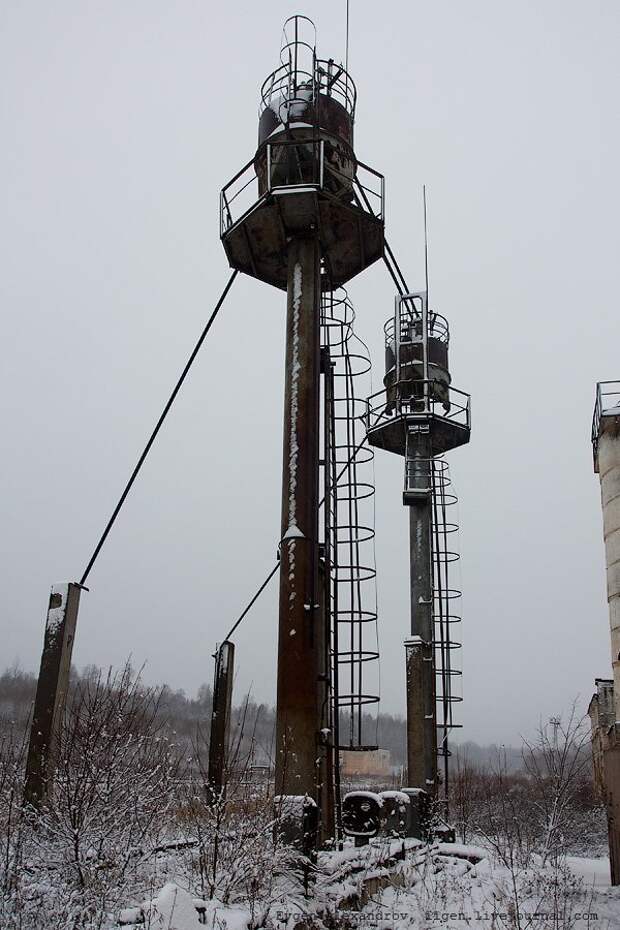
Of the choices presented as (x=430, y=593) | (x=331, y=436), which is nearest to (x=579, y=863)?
(x=430, y=593)

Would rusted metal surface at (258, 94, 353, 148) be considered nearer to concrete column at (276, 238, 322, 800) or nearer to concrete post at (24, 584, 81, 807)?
concrete column at (276, 238, 322, 800)

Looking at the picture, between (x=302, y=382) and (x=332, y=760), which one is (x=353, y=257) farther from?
(x=332, y=760)

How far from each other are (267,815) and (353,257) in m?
8.25

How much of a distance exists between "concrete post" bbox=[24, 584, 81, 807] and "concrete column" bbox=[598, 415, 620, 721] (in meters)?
10.9

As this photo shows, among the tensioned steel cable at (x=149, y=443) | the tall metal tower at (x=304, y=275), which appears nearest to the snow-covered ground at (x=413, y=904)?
the tall metal tower at (x=304, y=275)

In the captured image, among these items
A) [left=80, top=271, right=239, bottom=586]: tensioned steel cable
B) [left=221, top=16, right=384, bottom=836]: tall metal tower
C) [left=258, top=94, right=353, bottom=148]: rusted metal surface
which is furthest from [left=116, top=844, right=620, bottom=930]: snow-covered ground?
[left=258, top=94, right=353, bottom=148]: rusted metal surface

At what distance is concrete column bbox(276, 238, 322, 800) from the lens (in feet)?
30.1

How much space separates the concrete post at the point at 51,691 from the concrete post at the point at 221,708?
2.60 m

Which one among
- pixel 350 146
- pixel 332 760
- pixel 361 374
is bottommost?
pixel 332 760

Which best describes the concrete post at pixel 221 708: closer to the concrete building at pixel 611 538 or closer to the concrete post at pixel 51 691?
the concrete post at pixel 51 691

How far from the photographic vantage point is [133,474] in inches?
423

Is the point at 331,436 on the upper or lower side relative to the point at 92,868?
upper

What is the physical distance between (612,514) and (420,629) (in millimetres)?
4896

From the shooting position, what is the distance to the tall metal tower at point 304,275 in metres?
9.40
